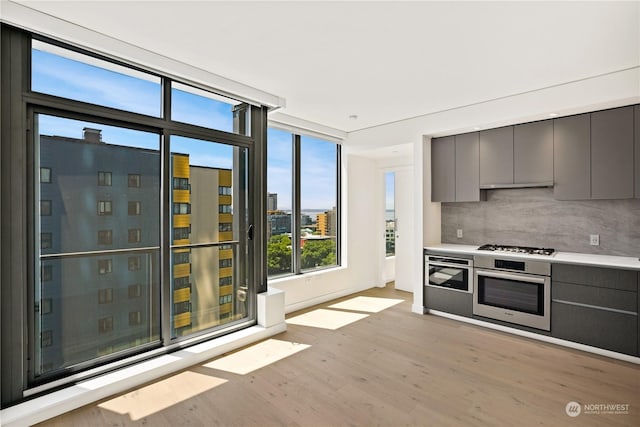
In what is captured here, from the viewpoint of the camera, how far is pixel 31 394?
2248 mm

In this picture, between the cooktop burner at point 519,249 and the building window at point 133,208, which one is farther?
the cooktop burner at point 519,249

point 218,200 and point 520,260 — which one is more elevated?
point 218,200

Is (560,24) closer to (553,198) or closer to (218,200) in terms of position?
(553,198)

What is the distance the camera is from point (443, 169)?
448 centimetres

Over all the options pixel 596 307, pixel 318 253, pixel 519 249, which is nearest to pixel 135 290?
pixel 318 253

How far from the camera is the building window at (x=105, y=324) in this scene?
263 centimetres

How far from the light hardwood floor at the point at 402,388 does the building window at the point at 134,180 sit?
5.34 ft

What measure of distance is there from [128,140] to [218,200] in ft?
3.27

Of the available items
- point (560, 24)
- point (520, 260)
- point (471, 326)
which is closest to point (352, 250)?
point (471, 326)

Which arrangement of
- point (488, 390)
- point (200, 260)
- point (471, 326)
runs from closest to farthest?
point (488, 390) < point (200, 260) < point (471, 326)

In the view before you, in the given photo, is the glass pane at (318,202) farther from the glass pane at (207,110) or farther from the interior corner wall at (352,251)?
the glass pane at (207,110)

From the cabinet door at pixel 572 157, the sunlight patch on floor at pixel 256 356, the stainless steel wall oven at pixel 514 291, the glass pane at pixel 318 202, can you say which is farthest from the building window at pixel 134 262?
the cabinet door at pixel 572 157

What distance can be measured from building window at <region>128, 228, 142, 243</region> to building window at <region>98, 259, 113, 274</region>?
230mm

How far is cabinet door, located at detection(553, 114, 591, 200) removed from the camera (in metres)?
3.41
